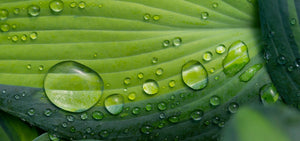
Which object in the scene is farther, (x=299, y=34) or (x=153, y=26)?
(x=153, y=26)

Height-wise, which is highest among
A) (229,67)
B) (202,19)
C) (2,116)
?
(202,19)

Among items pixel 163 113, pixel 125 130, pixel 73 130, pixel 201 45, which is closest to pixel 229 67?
pixel 201 45

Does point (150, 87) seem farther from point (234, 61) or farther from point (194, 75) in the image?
point (234, 61)

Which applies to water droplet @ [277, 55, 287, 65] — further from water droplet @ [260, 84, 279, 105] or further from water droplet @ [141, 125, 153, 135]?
water droplet @ [141, 125, 153, 135]

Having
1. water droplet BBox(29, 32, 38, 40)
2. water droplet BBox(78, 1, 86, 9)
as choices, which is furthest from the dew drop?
water droplet BBox(29, 32, 38, 40)

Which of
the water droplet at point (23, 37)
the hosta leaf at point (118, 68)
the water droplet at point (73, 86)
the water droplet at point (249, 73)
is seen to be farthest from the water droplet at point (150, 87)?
the water droplet at point (23, 37)

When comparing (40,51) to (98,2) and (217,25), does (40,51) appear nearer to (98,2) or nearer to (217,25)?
(98,2)
